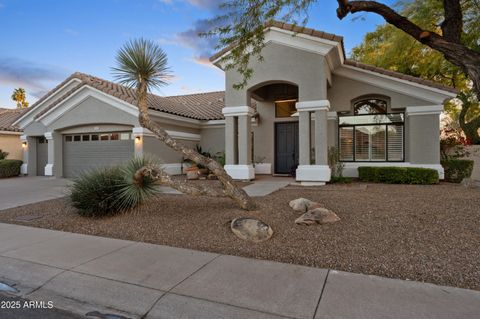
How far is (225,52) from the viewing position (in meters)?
12.4

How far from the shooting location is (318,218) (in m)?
6.08

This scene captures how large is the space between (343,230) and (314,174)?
19.8 feet

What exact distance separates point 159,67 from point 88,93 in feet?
34.2

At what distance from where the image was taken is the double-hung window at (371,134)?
13.1m

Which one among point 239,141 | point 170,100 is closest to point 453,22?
point 239,141

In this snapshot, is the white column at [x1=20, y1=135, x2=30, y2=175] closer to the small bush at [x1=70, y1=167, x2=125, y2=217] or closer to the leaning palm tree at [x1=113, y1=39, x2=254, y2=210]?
the small bush at [x1=70, y1=167, x2=125, y2=217]

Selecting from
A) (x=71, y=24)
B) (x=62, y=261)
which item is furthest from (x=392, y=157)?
(x=71, y=24)

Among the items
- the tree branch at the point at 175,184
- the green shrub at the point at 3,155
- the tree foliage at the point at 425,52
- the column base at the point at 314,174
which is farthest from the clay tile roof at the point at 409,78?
the green shrub at the point at 3,155

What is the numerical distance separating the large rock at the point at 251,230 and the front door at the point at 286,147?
32.2ft

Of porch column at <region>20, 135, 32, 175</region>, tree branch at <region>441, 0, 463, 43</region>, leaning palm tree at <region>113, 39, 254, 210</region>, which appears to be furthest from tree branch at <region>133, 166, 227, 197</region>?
porch column at <region>20, 135, 32, 175</region>

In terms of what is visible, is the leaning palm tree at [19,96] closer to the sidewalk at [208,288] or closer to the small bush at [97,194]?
the small bush at [97,194]

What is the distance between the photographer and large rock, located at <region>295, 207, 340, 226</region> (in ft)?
19.9

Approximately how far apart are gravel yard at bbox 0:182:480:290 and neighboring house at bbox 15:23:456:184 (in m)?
4.19

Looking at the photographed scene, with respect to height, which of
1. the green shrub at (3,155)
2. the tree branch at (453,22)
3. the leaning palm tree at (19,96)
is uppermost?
the leaning palm tree at (19,96)
